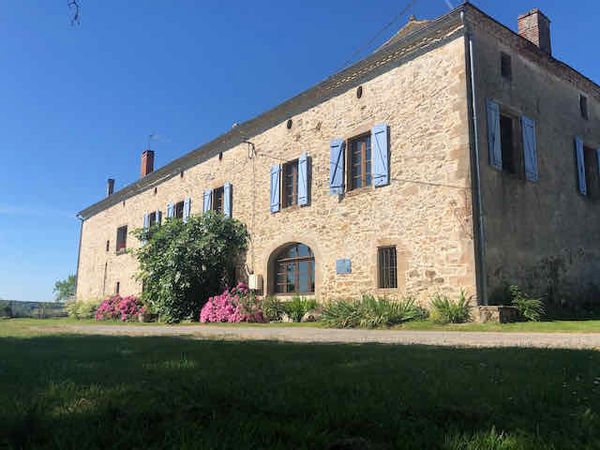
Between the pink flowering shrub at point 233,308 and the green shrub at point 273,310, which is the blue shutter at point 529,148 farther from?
the pink flowering shrub at point 233,308

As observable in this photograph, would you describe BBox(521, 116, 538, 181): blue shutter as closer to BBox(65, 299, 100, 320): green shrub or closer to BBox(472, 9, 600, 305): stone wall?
BBox(472, 9, 600, 305): stone wall

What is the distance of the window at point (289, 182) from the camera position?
14.9m

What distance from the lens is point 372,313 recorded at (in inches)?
403

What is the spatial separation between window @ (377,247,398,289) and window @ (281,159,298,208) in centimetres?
396

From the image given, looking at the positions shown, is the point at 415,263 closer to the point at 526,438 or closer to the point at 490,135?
the point at 490,135

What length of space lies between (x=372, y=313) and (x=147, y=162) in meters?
18.3

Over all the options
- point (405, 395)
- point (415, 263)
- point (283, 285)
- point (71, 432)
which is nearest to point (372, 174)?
point (415, 263)

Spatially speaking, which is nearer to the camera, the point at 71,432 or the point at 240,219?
the point at 71,432

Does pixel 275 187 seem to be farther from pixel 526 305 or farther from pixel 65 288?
pixel 65 288

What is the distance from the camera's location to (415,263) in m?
10.9

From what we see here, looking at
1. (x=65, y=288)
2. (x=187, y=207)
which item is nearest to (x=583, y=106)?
(x=187, y=207)

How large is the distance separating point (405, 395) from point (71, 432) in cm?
160

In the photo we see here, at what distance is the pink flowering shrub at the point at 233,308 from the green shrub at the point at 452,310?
502 centimetres

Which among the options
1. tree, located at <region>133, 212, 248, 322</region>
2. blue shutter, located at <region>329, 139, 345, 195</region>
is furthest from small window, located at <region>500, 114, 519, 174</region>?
tree, located at <region>133, 212, 248, 322</region>
